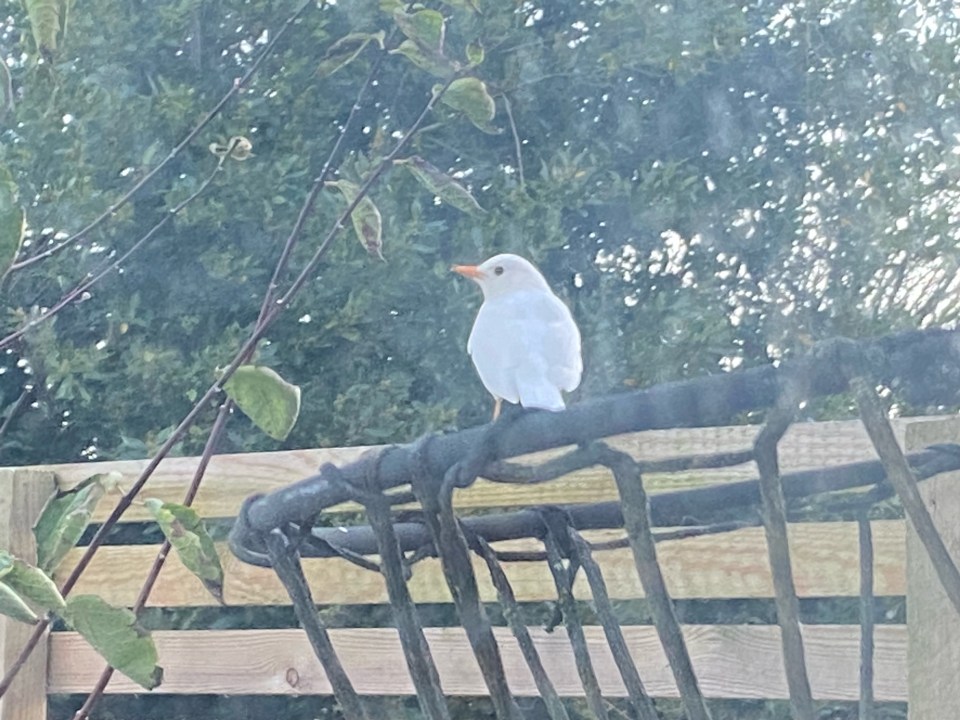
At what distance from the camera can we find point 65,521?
527 mm

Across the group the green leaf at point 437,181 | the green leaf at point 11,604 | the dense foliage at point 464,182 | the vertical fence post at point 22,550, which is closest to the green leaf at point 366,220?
the green leaf at point 437,181

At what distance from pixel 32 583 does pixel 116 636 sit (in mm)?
37

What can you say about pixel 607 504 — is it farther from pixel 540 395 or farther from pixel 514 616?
pixel 540 395

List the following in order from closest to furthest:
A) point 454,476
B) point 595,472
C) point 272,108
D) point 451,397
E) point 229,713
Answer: point 454,476 < point 595,472 < point 229,713 < point 451,397 < point 272,108

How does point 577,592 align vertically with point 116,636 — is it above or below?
below

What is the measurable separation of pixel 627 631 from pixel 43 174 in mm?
992

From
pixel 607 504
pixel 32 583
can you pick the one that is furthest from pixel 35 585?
pixel 607 504

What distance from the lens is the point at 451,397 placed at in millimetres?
1587

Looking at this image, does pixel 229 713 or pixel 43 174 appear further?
pixel 43 174

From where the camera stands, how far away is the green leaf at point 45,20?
21.7 inches

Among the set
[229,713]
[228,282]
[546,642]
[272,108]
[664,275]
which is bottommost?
[229,713]

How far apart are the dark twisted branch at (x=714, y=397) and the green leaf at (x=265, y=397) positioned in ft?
0.44

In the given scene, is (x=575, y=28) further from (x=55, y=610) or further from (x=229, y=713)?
(x=55, y=610)

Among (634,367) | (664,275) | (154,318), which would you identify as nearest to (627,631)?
(634,367)
